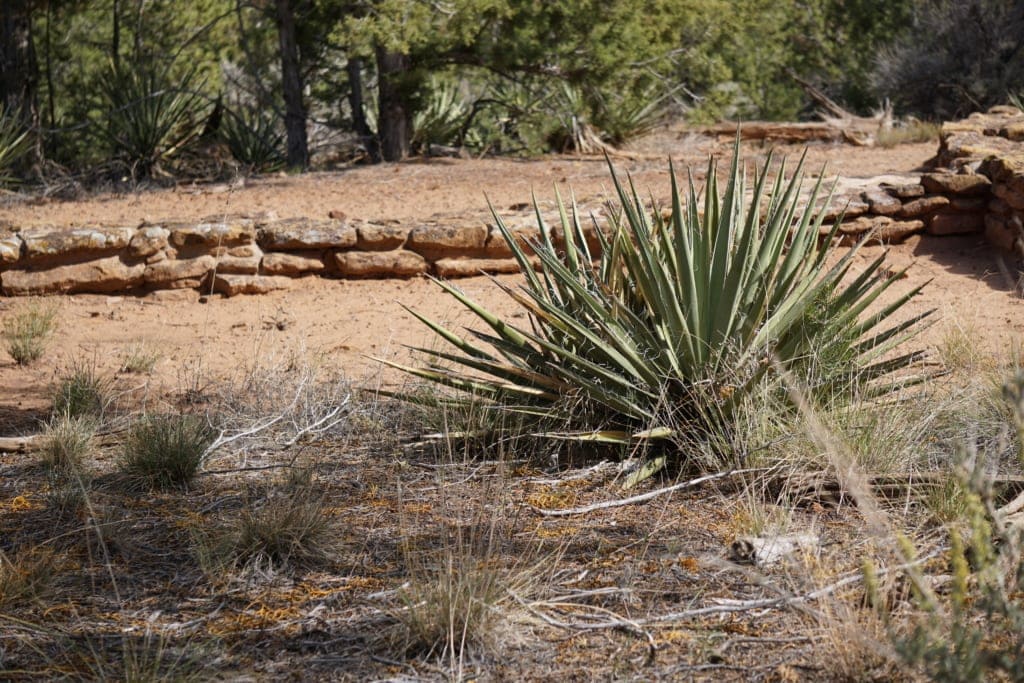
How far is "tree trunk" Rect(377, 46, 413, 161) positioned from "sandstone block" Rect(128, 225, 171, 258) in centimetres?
420

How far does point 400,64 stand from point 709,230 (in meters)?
8.04

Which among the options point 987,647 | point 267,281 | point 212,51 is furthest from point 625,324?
point 212,51

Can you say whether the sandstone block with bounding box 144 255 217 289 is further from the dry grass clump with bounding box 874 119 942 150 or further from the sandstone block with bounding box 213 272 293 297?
the dry grass clump with bounding box 874 119 942 150

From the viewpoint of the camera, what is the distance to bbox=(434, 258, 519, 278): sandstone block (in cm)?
792

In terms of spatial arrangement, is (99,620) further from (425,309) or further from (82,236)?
(82,236)

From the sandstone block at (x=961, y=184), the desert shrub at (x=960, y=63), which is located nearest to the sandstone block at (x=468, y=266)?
the sandstone block at (x=961, y=184)

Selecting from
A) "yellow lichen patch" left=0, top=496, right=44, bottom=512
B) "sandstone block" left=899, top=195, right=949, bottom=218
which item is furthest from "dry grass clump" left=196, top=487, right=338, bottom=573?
"sandstone block" left=899, top=195, right=949, bottom=218

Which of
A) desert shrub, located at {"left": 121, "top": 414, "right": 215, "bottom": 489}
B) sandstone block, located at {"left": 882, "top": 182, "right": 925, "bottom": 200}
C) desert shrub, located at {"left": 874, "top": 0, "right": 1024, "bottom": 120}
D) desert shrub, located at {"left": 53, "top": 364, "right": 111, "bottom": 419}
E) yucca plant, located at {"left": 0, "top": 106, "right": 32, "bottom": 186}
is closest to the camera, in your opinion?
desert shrub, located at {"left": 121, "top": 414, "right": 215, "bottom": 489}

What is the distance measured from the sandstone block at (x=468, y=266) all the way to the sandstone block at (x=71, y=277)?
6.84 ft

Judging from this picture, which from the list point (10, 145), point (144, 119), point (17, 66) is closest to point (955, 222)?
point (144, 119)

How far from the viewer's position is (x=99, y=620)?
3014 mm

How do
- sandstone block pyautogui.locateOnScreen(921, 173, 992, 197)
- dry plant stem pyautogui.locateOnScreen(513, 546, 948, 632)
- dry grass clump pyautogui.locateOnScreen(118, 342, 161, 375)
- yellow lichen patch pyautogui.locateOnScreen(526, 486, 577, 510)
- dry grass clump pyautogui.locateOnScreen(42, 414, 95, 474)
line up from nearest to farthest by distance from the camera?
dry plant stem pyautogui.locateOnScreen(513, 546, 948, 632) → yellow lichen patch pyautogui.locateOnScreen(526, 486, 577, 510) → dry grass clump pyautogui.locateOnScreen(42, 414, 95, 474) → dry grass clump pyautogui.locateOnScreen(118, 342, 161, 375) → sandstone block pyautogui.locateOnScreen(921, 173, 992, 197)

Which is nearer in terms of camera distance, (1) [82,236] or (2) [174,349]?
(2) [174,349]

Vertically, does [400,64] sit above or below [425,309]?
Result: above
